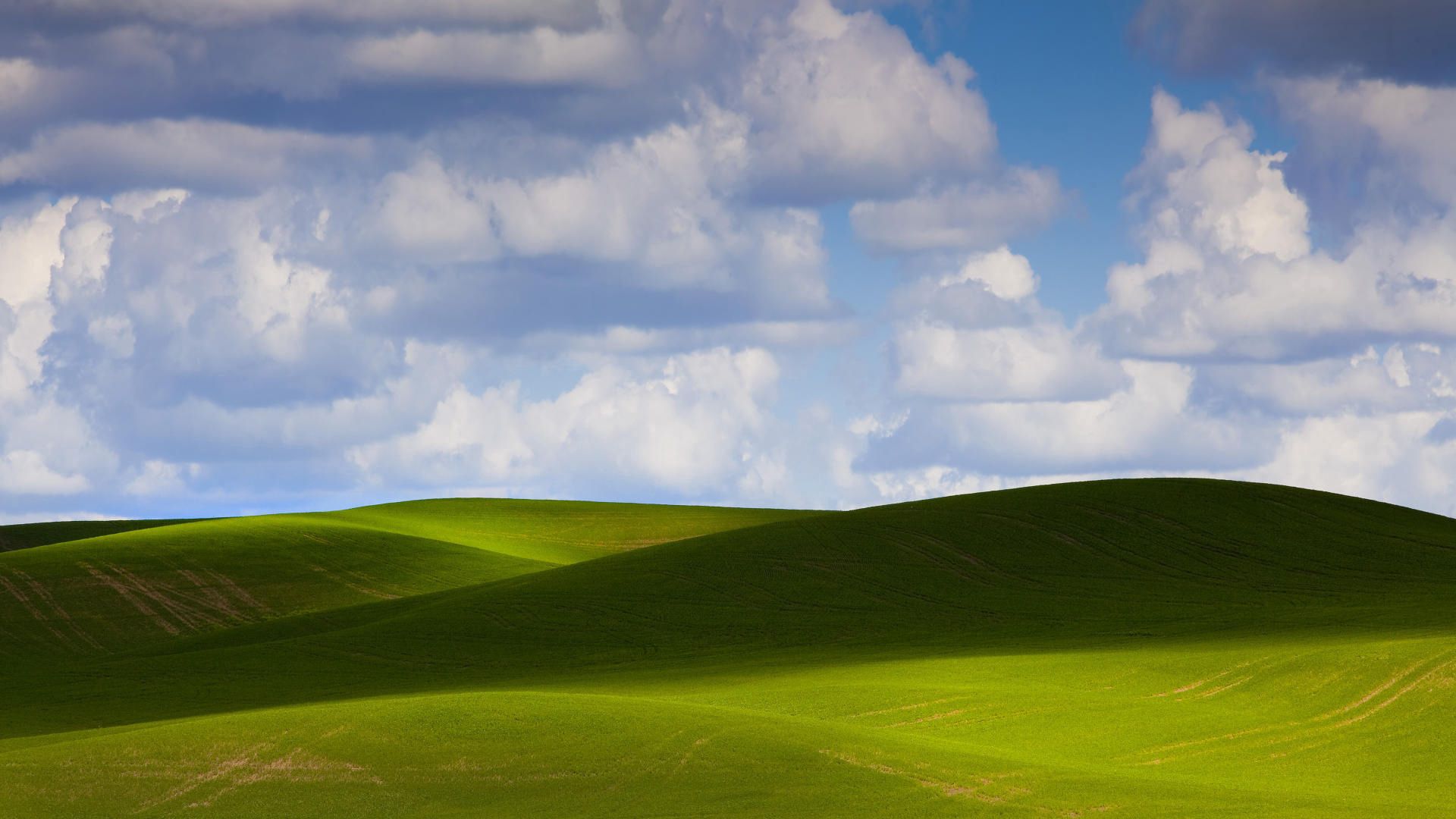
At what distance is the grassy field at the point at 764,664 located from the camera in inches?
1403

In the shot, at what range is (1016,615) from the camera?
226 ft

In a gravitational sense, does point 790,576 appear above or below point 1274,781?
above

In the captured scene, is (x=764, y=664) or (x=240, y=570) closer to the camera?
(x=764, y=664)

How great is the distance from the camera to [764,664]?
59.8 metres

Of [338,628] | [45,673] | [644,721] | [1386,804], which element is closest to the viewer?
[1386,804]

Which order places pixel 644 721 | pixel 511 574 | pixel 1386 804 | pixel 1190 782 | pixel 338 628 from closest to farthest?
pixel 1386 804 < pixel 1190 782 < pixel 644 721 < pixel 338 628 < pixel 511 574

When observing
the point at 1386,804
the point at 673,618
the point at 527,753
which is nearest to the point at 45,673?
the point at 673,618

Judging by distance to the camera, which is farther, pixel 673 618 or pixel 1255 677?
pixel 673 618

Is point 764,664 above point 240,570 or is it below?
below

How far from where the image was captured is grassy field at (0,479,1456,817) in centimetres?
3562

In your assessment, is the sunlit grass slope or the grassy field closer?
the grassy field

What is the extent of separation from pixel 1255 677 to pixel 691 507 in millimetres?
A: 86717

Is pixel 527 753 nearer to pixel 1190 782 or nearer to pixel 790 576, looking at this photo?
pixel 1190 782

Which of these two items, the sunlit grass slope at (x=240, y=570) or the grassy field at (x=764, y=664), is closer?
the grassy field at (x=764, y=664)
